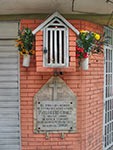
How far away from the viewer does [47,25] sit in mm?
2635

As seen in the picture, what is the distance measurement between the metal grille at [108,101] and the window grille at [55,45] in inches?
68.2

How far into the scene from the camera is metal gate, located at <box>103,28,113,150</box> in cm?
394

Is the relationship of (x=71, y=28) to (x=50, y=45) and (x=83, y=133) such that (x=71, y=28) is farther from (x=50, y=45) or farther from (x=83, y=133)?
(x=83, y=133)

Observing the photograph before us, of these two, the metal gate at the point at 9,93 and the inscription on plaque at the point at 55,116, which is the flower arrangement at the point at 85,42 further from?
the metal gate at the point at 9,93

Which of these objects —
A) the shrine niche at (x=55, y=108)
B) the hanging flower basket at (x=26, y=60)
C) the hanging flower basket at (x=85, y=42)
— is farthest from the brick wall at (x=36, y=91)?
the hanging flower basket at (x=85, y=42)

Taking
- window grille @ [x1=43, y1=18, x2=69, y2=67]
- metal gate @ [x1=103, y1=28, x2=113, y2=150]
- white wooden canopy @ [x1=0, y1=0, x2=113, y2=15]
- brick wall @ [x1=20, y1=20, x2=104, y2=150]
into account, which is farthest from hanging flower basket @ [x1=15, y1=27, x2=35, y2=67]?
metal gate @ [x1=103, y1=28, x2=113, y2=150]

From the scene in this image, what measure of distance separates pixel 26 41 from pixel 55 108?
1.48 meters

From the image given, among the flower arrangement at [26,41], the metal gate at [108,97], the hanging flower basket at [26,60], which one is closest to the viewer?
the flower arrangement at [26,41]

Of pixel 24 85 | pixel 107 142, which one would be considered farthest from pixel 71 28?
pixel 107 142

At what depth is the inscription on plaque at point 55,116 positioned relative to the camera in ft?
10.3

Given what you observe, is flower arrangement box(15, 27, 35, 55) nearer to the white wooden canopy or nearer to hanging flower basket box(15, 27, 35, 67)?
hanging flower basket box(15, 27, 35, 67)

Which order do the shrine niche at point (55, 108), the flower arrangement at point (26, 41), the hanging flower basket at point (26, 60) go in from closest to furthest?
the flower arrangement at point (26, 41) → the hanging flower basket at point (26, 60) → the shrine niche at point (55, 108)

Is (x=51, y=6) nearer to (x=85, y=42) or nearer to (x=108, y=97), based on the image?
(x=85, y=42)

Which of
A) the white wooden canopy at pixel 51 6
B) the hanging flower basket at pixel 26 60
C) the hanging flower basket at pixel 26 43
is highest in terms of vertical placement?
the white wooden canopy at pixel 51 6
